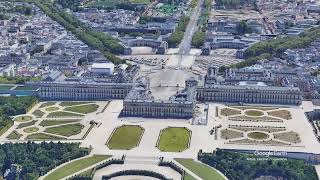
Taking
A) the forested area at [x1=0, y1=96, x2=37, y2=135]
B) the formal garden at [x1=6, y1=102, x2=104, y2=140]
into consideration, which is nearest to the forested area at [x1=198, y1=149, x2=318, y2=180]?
the formal garden at [x1=6, y1=102, x2=104, y2=140]

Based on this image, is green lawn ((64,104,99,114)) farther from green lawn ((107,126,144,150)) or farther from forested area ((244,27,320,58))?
forested area ((244,27,320,58))

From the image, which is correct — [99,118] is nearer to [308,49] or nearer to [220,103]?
[220,103]

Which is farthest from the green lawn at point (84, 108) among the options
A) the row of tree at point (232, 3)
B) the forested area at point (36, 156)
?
the row of tree at point (232, 3)

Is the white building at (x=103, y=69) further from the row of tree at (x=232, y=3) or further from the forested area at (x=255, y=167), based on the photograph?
the row of tree at (x=232, y=3)

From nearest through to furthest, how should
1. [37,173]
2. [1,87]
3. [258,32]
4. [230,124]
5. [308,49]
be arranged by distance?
[37,173], [230,124], [1,87], [308,49], [258,32]

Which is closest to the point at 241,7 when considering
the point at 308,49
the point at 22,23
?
the point at 308,49

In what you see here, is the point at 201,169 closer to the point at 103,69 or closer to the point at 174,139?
the point at 174,139
